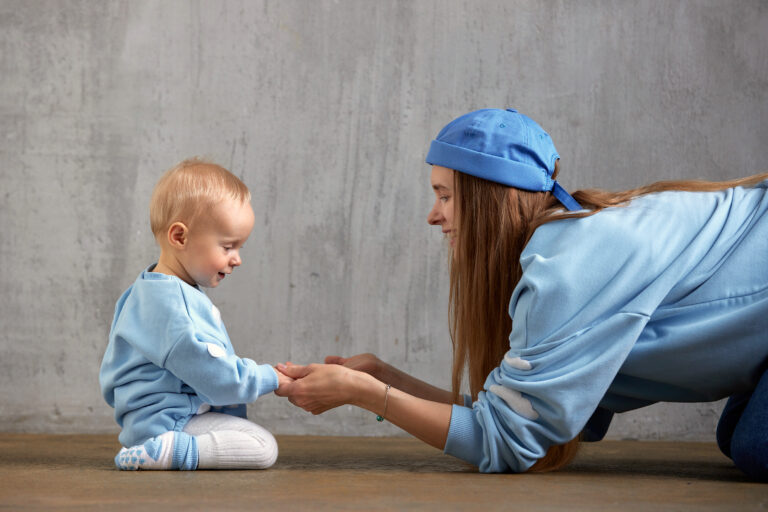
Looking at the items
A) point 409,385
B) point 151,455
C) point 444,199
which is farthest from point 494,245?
point 151,455

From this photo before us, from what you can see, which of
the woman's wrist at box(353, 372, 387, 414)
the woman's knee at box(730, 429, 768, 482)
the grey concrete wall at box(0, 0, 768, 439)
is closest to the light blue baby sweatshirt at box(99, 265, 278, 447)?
the woman's wrist at box(353, 372, 387, 414)

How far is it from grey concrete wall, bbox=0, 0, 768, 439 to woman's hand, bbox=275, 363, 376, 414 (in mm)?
1210

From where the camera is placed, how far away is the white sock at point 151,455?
71.7 inches

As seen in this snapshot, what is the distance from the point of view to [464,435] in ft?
5.89

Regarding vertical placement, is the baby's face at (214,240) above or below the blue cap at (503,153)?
below

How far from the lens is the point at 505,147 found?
1874mm

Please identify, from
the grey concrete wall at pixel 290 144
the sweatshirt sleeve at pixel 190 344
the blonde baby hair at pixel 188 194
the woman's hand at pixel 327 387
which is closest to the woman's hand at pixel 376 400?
the woman's hand at pixel 327 387

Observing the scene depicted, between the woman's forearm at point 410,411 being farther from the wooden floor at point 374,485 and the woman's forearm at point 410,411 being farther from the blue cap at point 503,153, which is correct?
the blue cap at point 503,153

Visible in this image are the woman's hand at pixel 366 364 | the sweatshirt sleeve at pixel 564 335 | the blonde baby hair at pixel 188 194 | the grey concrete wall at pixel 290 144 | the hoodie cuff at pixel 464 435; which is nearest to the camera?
the sweatshirt sleeve at pixel 564 335

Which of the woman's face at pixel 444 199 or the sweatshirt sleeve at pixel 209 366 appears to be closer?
the sweatshirt sleeve at pixel 209 366

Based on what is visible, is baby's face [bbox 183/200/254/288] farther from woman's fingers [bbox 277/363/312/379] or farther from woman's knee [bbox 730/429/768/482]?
woman's knee [bbox 730/429/768/482]

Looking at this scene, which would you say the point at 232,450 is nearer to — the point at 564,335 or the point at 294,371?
the point at 294,371

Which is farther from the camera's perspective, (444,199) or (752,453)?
(444,199)

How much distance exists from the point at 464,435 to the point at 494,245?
0.42 metres
